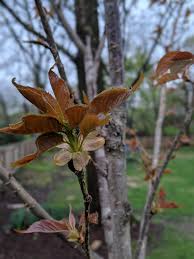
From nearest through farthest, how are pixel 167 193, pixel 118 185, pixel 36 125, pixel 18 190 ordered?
pixel 36 125 < pixel 18 190 < pixel 118 185 < pixel 167 193

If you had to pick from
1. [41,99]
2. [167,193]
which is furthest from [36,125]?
[167,193]

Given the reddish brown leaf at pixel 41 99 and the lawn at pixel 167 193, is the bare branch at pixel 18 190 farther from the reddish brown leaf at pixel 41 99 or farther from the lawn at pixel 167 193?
the lawn at pixel 167 193

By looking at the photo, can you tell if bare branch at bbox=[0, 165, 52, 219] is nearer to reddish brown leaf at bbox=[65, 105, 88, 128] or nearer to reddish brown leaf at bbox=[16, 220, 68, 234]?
reddish brown leaf at bbox=[16, 220, 68, 234]

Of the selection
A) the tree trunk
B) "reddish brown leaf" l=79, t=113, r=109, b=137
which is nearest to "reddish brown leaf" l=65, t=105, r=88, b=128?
"reddish brown leaf" l=79, t=113, r=109, b=137

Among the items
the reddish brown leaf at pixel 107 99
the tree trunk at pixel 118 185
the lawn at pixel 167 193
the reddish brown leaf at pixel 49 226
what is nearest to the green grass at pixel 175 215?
the lawn at pixel 167 193

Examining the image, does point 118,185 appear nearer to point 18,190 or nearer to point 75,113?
point 18,190

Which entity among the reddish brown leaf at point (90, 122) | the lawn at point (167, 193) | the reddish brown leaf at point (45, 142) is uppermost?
the reddish brown leaf at point (90, 122)
